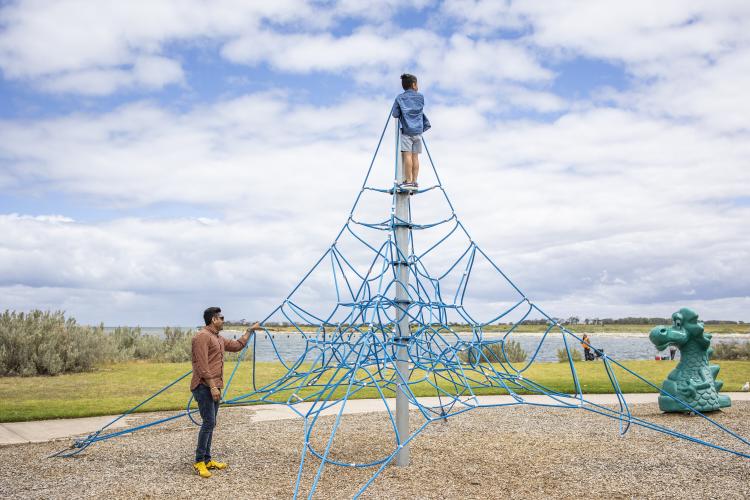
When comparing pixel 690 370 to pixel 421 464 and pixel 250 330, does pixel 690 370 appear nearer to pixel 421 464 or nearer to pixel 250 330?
pixel 421 464

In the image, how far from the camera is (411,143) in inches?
254

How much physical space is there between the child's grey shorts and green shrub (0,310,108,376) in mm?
11380

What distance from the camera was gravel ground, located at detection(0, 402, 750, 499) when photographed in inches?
212

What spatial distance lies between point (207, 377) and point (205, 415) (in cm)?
37

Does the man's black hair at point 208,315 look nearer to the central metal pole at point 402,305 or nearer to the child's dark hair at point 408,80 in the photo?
the central metal pole at point 402,305

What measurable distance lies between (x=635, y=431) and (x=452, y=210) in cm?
392

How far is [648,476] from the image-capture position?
5.88 metres

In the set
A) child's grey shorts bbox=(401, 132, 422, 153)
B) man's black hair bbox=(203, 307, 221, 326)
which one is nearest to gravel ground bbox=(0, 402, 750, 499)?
man's black hair bbox=(203, 307, 221, 326)

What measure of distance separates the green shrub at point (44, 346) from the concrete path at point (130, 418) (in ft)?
20.3

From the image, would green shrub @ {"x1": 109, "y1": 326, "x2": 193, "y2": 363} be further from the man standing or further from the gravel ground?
the man standing

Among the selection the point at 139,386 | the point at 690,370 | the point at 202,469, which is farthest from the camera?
the point at 139,386

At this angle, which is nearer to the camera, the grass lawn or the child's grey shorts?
the child's grey shorts

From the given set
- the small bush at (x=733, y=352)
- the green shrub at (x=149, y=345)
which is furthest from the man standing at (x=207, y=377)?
the small bush at (x=733, y=352)

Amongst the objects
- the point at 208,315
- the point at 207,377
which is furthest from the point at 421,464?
the point at 208,315
